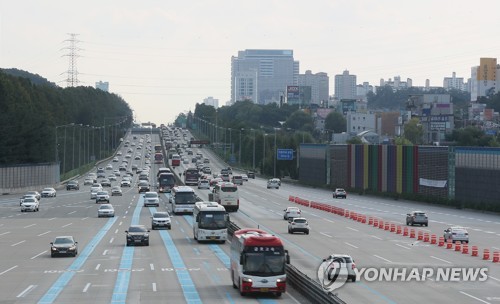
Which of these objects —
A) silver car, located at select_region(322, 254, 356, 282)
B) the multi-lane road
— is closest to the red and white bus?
the multi-lane road

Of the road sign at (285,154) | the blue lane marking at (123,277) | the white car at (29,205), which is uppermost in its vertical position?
the road sign at (285,154)

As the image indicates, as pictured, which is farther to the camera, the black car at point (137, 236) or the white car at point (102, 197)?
the white car at point (102, 197)

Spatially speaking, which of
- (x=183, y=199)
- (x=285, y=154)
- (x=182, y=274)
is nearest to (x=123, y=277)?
(x=182, y=274)

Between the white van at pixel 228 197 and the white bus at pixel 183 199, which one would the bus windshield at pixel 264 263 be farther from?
the white van at pixel 228 197

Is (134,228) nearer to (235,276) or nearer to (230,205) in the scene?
(235,276)

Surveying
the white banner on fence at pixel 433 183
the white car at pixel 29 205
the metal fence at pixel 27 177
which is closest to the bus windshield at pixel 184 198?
the white car at pixel 29 205

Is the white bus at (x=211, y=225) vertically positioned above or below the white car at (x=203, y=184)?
above

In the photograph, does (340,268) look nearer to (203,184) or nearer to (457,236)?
(457,236)
